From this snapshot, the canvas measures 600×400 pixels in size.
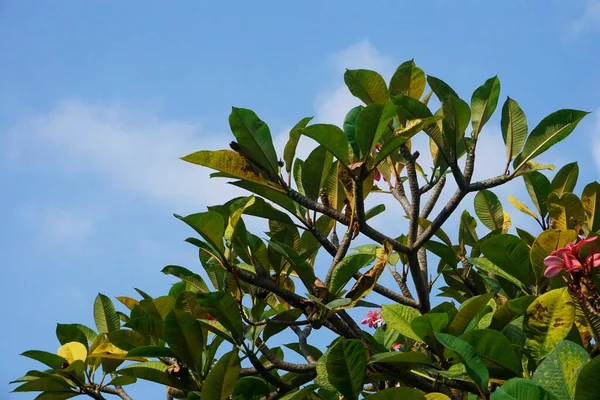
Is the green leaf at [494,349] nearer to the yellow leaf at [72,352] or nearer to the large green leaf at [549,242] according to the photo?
the large green leaf at [549,242]

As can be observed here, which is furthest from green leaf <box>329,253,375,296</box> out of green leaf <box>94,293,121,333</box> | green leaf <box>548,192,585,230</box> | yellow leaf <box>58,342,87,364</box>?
green leaf <box>94,293,121,333</box>

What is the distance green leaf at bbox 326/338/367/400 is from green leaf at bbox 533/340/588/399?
40 centimetres

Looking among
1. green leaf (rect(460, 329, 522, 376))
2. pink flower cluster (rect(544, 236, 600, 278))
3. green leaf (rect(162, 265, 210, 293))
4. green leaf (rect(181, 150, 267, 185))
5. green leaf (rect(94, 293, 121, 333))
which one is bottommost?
green leaf (rect(460, 329, 522, 376))

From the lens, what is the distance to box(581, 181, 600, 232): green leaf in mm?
2689

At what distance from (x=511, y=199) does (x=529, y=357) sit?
51.7 inches

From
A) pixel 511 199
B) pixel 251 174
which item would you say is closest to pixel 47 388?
pixel 251 174

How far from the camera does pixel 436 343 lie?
198 centimetres

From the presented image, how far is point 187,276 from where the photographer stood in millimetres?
2438

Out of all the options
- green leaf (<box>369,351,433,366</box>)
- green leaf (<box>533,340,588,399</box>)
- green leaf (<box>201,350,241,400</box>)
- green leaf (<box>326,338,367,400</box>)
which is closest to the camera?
green leaf (<box>533,340,588,399</box>)

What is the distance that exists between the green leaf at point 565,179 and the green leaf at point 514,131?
0.44m

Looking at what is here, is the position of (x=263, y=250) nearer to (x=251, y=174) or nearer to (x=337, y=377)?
(x=251, y=174)

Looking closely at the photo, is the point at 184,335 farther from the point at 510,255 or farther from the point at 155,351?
the point at 510,255

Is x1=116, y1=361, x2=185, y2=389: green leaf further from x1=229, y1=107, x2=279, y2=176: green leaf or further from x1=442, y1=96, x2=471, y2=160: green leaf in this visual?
x1=442, y1=96, x2=471, y2=160: green leaf

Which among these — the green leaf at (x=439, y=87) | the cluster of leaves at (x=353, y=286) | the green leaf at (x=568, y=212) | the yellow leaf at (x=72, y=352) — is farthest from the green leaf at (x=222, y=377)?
the green leaf at (x=568, y=212)
